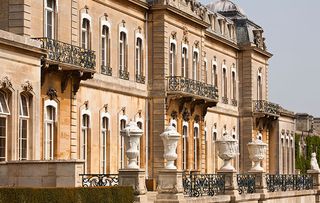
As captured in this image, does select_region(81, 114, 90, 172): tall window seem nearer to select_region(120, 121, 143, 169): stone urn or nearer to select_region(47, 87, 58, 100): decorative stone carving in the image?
select_region(47, 87, 58, 100): decorative stone carving

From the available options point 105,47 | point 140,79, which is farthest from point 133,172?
point 140,79

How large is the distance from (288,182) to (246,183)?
798 centimetres

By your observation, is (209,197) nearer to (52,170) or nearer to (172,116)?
(52,170)

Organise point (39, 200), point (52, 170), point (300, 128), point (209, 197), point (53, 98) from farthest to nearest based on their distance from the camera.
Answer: point (300, 128), point (53, 98), point (209, 197), point (52, 170), point (39, 200)

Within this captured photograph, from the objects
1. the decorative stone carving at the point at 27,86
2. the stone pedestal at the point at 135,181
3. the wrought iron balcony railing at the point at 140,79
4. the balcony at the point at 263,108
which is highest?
the wrought iron balcony railing at the point at 140,79

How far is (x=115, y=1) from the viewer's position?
46750 millimetres

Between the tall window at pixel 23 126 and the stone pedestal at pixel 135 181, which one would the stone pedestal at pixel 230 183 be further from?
the tall window at pixel 23 126

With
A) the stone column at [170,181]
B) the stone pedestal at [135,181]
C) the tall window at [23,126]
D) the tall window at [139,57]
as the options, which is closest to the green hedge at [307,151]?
the tall window at [139,57]

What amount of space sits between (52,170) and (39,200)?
3634 mm

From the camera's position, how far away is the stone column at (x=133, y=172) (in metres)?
30.9

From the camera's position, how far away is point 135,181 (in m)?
31.0

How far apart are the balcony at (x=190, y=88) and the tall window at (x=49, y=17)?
1303 centimetres

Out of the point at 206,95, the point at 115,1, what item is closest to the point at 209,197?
the point at 115,1

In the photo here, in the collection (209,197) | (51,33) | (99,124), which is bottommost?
Result: (209,197)
